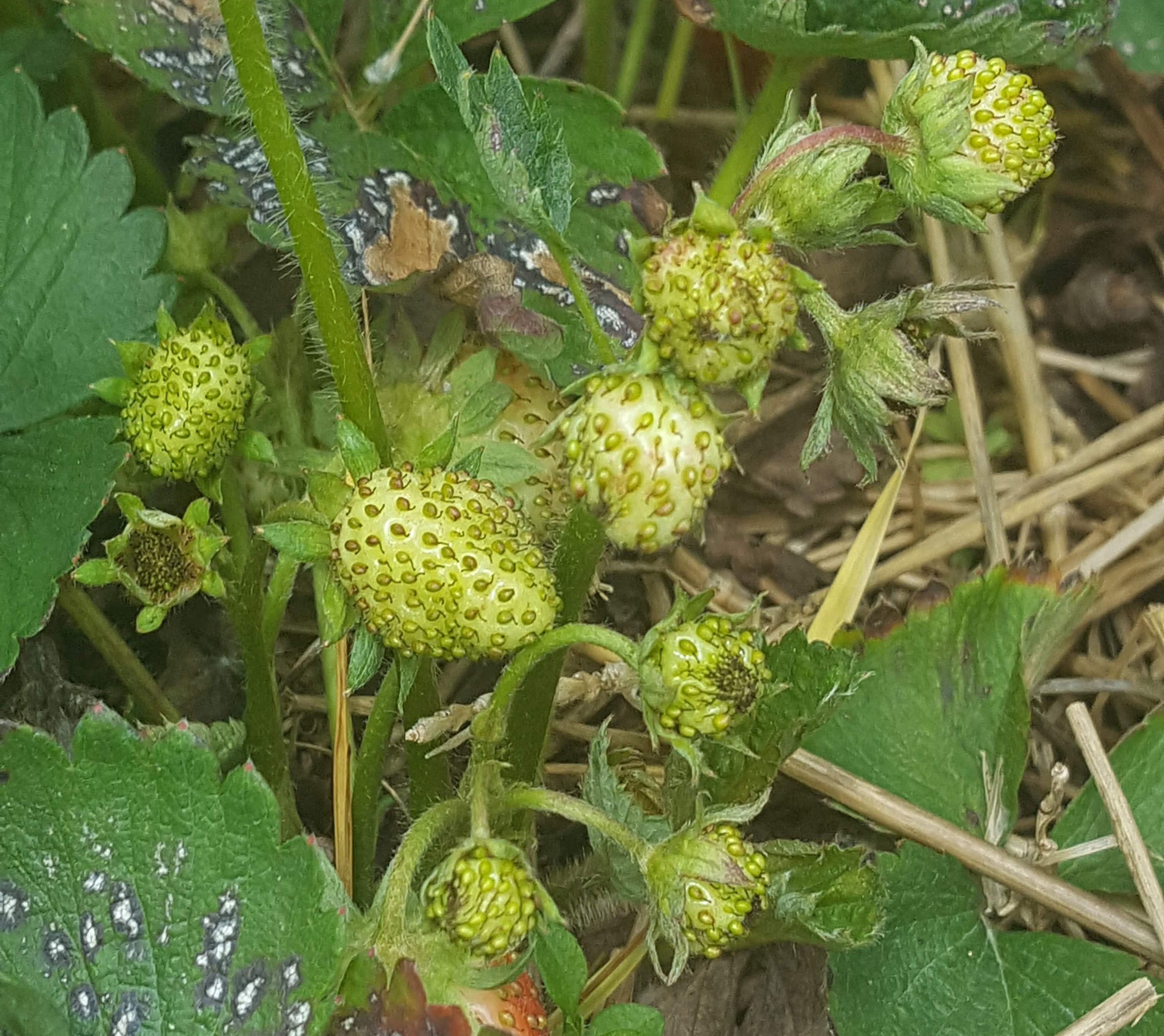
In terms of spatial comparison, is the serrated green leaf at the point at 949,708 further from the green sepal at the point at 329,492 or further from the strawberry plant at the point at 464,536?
the green sepal at the point at 329,492

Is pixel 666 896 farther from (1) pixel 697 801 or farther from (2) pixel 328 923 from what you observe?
(2) pixel 328 923

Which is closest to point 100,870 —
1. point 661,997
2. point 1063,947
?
point 661,997

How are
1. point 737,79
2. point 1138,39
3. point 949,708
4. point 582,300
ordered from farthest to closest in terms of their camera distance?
point 1138,39 → point 737,79 → point 949,708 → point 582,300

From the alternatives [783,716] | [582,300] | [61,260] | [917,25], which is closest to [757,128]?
[917,25]

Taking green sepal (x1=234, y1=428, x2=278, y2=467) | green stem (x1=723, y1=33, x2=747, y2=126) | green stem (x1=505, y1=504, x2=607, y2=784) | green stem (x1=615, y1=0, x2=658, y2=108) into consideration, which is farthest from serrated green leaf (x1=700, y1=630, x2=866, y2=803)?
green stem (x1=615, y1=0, x2=658, y2=108)

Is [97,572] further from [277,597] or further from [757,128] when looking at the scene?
[757,128]

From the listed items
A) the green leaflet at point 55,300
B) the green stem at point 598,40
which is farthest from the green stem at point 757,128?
the green leaflet at point 55,300
